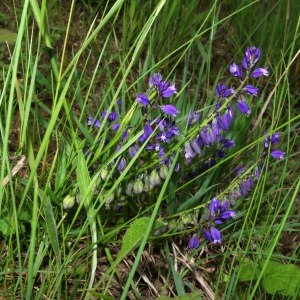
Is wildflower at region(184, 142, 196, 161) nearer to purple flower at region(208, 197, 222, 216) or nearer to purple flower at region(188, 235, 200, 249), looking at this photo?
purple flower at region(208, 197, 222, 216)

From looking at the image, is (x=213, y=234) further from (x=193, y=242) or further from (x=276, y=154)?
(x=276, y=154)

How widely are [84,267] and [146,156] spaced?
0.31 metres

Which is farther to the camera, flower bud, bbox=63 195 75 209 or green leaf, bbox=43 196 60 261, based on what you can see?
flower bud, bbox=63 195 75 209

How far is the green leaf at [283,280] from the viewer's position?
144 centimetres

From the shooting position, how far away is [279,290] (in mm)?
1453

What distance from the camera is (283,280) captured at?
1448 mm

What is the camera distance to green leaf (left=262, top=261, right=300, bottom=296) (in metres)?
1.44

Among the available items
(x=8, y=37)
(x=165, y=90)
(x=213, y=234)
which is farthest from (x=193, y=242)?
(x=8, y=37)

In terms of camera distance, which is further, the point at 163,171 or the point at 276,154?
the point at 276,154

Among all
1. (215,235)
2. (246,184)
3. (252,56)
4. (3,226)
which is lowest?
(3,226)

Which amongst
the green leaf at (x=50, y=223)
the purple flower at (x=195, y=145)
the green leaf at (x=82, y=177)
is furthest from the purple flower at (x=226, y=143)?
the green leaf at (x=50, y=223)

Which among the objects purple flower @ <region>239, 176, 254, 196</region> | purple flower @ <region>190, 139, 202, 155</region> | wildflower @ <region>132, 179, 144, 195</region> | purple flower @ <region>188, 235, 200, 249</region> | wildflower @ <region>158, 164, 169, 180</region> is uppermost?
purple flower @ <region>190, 139, 202, 155</region>

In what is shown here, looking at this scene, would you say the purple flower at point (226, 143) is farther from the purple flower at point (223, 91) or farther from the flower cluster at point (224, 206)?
the purple flower at point (223, 91)

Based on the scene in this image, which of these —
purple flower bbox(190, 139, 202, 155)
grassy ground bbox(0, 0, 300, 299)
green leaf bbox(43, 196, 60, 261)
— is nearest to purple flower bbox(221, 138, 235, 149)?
grassy ground bbox(0, 0, 300, 299)
